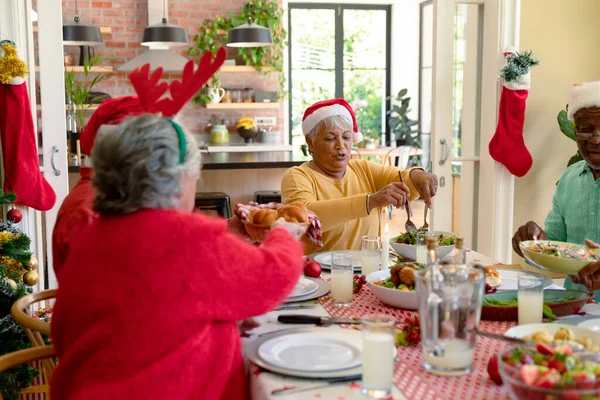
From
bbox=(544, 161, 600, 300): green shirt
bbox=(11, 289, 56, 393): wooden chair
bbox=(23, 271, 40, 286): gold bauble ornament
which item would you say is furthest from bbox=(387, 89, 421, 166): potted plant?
bbox=(11, 289, 56, 393): wooden chair

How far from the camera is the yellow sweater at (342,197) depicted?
2449 millimetres

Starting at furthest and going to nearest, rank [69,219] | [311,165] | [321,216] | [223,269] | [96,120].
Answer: [311,165] < [321,216] < [96,120] < [69,219] < [223,269]

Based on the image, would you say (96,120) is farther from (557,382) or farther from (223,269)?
(557,382)

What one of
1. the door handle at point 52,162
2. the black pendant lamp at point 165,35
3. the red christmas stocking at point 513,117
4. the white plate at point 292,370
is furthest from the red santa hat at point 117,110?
the black pendant lamp at point 165,35

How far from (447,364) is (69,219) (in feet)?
3.69

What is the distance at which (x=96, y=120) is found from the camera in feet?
7.27

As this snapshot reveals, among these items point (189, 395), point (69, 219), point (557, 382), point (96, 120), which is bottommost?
point (189, 395)

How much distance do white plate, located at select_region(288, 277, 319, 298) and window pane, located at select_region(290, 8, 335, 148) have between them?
24.4ft

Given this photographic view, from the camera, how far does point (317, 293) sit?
184 centimetres

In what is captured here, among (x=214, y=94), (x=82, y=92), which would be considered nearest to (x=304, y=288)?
(x=82, y=92)

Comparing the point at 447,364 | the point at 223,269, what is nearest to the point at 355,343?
the point at 447,364

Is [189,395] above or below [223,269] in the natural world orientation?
below

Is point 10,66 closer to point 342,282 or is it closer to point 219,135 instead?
point 342,282

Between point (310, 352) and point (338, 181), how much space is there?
1.47 metres
